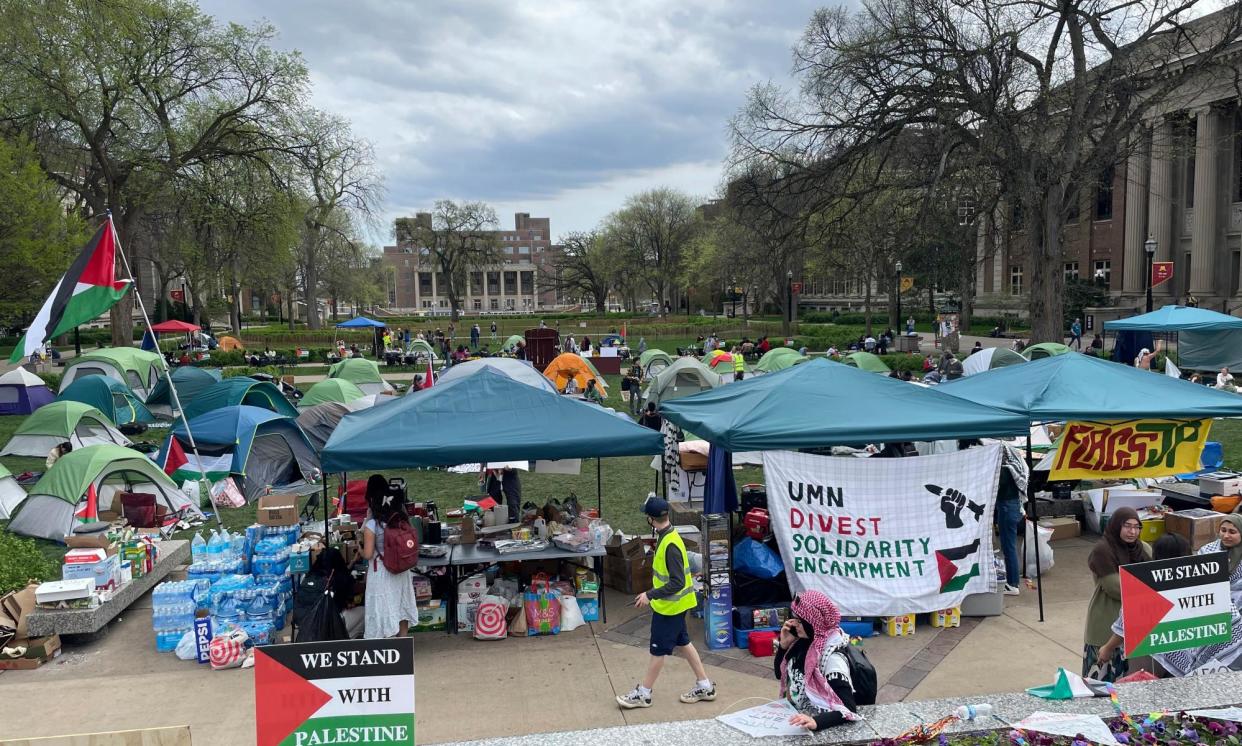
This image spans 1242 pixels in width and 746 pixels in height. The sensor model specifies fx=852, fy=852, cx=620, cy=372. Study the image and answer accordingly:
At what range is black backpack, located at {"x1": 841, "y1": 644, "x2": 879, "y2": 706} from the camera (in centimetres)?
467

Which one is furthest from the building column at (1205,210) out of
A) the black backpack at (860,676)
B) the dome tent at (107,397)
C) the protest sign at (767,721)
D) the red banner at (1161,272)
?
the protest sign at (767,721)

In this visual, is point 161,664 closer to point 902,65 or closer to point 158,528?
point 158,528

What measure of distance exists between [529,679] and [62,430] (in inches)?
569

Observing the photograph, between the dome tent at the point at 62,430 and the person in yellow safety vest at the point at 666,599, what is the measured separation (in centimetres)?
1492

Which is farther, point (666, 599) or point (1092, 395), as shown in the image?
point (1092, 395)

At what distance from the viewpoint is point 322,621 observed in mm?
7527

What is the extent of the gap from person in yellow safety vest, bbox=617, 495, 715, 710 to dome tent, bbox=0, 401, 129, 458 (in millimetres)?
14919

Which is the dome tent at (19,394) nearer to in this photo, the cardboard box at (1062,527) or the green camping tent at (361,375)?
the green camping tent at (361,375)

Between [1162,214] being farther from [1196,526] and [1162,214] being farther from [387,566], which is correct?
[387,566]

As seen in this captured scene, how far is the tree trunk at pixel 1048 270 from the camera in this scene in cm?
2672

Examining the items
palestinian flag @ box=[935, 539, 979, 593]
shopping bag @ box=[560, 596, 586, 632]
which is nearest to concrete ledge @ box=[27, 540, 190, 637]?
shopping bag @ box=[560, 596, 586, 632]

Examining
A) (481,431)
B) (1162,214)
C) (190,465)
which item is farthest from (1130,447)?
(1162,214)

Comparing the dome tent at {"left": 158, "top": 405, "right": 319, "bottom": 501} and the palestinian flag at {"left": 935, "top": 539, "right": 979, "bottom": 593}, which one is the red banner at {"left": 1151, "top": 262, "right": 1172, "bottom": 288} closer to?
the palestinian flag at {"left": 935, "top": 539, "right": 979, "bottom": 593}

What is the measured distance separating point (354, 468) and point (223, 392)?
11.2 meters
